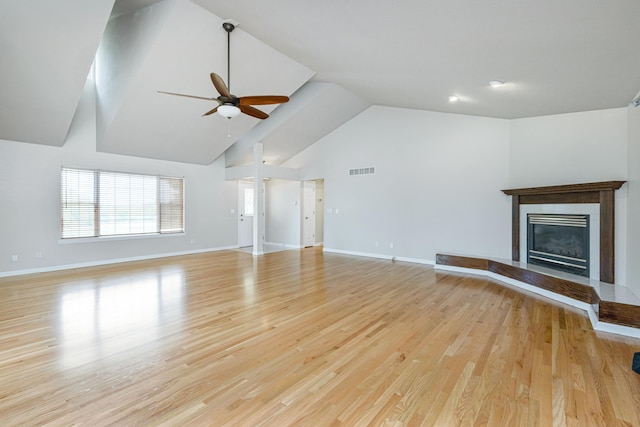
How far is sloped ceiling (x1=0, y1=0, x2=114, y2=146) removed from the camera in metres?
3.45

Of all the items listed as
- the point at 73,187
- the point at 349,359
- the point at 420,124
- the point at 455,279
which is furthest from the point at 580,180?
the point at 73,187

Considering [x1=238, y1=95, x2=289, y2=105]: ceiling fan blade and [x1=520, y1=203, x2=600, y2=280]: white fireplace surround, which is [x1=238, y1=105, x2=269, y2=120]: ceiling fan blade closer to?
[x1=238, y1=95, x2=289, y2=105]: ceiling fan blade

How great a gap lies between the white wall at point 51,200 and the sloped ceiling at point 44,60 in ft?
1.59

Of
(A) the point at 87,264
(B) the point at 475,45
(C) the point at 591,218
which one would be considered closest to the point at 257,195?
(A) the point at 87,264

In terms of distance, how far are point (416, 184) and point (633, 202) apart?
357 cm

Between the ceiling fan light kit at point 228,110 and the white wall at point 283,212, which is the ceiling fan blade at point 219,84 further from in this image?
the white wall at point 283,212

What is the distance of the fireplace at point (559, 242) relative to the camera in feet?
14.5

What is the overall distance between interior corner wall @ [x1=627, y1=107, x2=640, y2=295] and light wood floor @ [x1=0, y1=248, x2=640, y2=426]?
0.88 metres

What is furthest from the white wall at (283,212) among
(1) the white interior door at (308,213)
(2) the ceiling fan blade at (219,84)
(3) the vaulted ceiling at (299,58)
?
(2) the ceiling fan blade at (219,84)

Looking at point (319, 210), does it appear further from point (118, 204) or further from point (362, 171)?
point (118, 204)

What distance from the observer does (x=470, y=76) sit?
3.88m

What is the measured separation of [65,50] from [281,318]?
178 inches

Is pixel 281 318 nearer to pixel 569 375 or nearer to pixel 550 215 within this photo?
pixel 569 375

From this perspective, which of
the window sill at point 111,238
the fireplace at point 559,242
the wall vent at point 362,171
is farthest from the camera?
the wall vent at point 362,171
